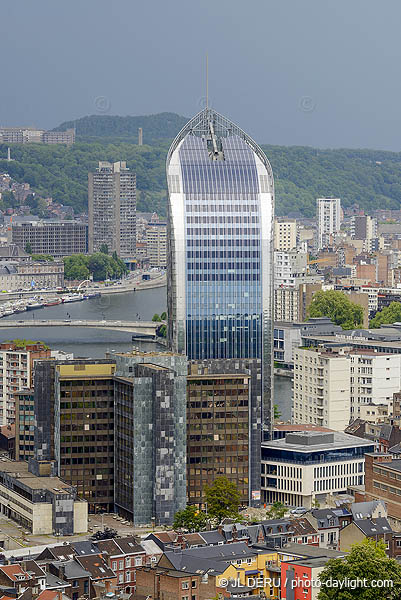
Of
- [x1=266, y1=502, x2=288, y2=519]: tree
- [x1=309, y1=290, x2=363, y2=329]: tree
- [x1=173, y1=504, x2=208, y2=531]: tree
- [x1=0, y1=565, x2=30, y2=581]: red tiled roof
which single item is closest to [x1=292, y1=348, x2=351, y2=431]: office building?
[x1=266, y1=502, x2=288, y2=519]: tree

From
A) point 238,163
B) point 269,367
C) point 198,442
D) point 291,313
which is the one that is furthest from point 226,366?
point 291,313

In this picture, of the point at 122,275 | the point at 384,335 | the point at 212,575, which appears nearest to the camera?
the point at 212,575

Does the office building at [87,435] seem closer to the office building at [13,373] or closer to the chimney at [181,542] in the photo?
the chimney at [181,542]

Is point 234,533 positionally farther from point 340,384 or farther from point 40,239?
point 40,239

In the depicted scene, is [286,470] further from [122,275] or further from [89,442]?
[122,275]

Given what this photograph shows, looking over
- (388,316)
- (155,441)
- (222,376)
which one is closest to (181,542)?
(155,441)

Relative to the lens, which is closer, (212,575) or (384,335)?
(212,575)

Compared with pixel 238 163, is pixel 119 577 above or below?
below

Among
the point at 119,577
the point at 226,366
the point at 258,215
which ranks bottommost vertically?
the point at 119,577
